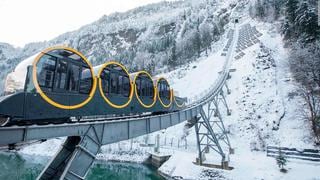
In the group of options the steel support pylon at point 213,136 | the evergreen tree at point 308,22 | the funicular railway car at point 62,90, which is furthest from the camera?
the evergreen tree at point 308,22

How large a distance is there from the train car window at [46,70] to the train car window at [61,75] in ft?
0.73

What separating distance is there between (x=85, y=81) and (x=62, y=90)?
1317mm

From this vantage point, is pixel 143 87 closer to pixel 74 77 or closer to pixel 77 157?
pixel 74 77

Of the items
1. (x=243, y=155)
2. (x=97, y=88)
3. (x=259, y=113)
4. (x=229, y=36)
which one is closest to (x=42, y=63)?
(x=97, y=88)

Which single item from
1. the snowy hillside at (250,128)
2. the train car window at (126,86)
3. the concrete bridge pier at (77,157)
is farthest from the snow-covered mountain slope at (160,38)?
the concrete bridge pier at (77,157)

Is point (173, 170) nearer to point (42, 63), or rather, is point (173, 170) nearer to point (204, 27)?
point (42, 63)

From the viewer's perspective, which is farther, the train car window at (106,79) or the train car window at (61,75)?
the train car window at (106,79)

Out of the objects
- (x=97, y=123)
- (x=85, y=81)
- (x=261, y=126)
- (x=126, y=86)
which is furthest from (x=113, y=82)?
(x=261, y=126)

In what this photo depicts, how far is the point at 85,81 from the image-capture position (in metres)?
8.94

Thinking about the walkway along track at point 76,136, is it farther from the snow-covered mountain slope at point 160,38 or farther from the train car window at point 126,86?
the snow-covered mountain slope at point 160,38

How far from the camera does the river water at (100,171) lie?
79.4 ft

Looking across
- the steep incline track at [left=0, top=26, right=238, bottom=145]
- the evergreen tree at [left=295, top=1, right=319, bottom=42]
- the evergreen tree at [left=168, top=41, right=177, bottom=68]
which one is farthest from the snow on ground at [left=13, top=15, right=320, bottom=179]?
the evergreen tree at [left=168, top=41, right=177, bottom=68]

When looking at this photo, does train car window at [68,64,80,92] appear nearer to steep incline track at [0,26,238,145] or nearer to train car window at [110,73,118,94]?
steep incline track at [0,26,238,145]

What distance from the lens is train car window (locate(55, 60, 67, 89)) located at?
7.66 metres
